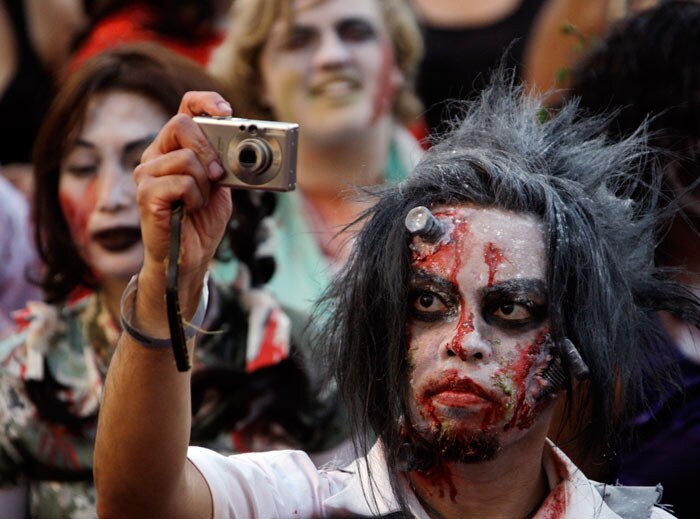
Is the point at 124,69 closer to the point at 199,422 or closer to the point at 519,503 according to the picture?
the point at 199,422

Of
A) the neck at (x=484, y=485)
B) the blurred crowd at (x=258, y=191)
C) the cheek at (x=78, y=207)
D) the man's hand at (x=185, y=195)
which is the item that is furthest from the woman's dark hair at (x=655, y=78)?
the man's hand at (x=185, y=195)

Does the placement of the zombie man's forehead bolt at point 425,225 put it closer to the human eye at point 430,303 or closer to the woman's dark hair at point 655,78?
the human eye at point 430,303

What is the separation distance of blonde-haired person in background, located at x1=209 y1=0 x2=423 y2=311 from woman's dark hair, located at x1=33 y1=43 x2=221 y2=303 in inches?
12.5

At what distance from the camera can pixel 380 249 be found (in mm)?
2273

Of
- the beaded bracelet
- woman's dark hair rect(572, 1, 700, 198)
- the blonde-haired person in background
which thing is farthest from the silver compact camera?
the blonde-haired person in background

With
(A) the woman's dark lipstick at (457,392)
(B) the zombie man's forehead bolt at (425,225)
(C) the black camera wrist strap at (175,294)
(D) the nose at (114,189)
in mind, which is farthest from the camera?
(D) the nose at (114,189)

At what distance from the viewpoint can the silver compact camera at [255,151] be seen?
6.26 ft

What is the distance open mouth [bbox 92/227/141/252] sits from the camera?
11.3 feet

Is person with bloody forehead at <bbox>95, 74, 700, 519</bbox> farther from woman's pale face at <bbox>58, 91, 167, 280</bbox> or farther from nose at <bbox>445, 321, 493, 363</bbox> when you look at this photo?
woman's pale face at <bbox>58, 91, 167, 280</bbox>

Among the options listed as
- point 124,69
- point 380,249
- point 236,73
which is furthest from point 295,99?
point 380,249

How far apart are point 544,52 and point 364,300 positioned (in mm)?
1997

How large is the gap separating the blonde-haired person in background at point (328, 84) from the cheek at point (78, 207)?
57 centimetres

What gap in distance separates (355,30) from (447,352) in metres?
1.96

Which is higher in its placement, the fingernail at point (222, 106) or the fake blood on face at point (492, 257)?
the fingernail at point (222, 106)
